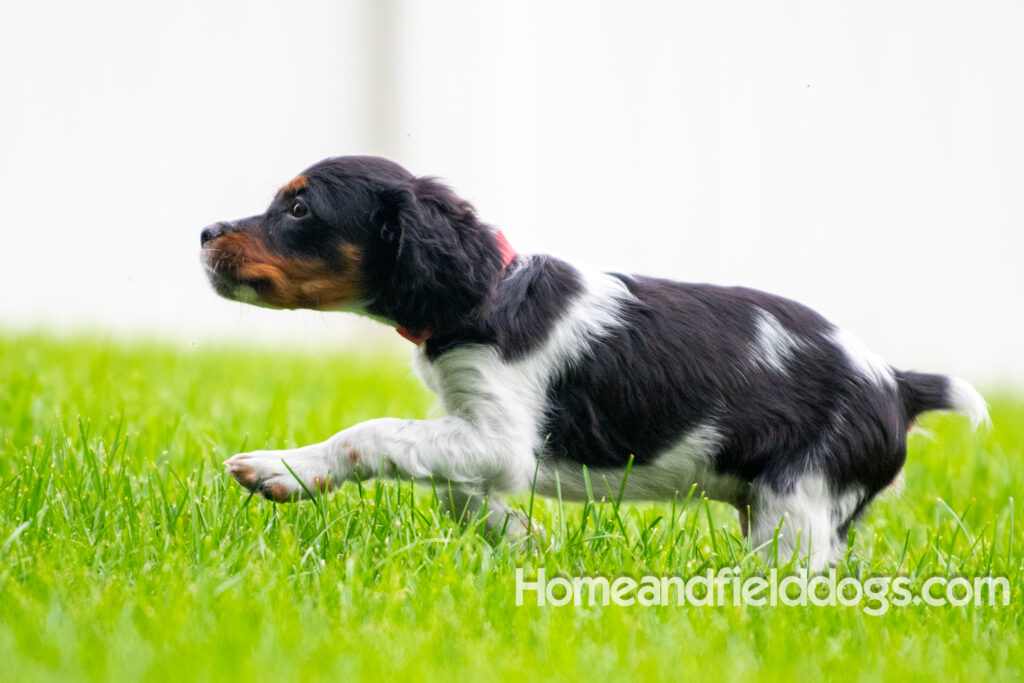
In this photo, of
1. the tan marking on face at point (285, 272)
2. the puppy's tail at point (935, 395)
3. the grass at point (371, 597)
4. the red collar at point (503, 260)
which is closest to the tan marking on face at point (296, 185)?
the tan marking on face at point (285, 272)

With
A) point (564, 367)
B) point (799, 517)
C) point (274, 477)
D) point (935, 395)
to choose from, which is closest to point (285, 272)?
point (274, 477)

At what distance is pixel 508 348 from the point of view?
10.1 feet

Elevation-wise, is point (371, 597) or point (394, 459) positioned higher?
point (394, 459)

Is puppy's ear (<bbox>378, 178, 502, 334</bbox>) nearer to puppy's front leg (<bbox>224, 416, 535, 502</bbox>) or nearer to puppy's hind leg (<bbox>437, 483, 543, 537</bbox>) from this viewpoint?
puppy's front leg (<bbox>224, 416, 535, 502</bbox>)

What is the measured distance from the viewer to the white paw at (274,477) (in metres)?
2.90

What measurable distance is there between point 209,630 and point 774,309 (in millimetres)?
1976

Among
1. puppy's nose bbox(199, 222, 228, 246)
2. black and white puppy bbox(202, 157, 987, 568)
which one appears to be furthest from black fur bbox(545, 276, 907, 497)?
→ puppy's nose bbox(199, 222, 228, 246)

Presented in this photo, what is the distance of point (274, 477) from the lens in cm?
291

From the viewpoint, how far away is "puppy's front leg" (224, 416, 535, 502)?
2.92 meters

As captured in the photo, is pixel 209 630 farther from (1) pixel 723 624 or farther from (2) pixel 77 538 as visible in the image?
(1) pixel 723 624

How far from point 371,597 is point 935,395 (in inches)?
76.5

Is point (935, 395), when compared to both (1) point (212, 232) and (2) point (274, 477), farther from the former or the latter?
(1) point (212, 232)

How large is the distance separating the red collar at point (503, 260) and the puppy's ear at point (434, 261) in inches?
0.7

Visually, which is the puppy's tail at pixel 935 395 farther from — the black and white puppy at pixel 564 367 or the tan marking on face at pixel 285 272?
the tan marking on face at pixel 285 272
